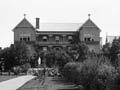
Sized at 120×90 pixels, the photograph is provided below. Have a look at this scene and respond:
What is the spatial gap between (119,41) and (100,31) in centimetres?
3047

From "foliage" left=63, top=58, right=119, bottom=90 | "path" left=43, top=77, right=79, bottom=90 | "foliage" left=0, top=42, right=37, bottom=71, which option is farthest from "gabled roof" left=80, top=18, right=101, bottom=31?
"foliage" left=63, top=58, right=119, bottom=90

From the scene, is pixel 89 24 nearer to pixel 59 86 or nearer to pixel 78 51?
pixel 78 51

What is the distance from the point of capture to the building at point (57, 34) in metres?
104

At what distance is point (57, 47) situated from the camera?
10750 cm

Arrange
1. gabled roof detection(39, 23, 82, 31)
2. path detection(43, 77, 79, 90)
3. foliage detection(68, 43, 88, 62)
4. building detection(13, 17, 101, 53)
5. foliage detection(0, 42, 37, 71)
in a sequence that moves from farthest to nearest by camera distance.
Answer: gabled roof detection(39, 23, 82, 31), building detection(13, 17, 101, 53), foliage detection(0, 42, 37, 71), foliage detection(68, 43, 88, 62), path detection(43, 77, 79, 90)

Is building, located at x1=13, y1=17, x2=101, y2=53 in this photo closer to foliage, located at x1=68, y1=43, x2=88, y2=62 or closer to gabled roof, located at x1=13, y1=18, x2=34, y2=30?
gabled roof, located at x1=13, y1=18, x2=34, y2=30

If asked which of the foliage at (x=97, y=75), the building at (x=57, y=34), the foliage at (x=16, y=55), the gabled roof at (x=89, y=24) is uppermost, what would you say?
the gabled roof at (x=89, y=24)

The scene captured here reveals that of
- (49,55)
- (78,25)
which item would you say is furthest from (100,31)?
(49,55)

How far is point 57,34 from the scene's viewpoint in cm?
10812

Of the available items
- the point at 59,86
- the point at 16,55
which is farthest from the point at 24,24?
the point at 59,86

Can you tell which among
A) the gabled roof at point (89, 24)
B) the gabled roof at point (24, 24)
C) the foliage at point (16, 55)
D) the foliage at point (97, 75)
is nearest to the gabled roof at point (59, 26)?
the gabled roof at point (24, 24)

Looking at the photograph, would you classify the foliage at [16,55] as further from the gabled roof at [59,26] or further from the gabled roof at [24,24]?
the gabled roof at [59,26]

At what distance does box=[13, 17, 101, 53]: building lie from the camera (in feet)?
342

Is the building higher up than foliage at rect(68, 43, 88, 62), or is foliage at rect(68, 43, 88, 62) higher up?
the building
